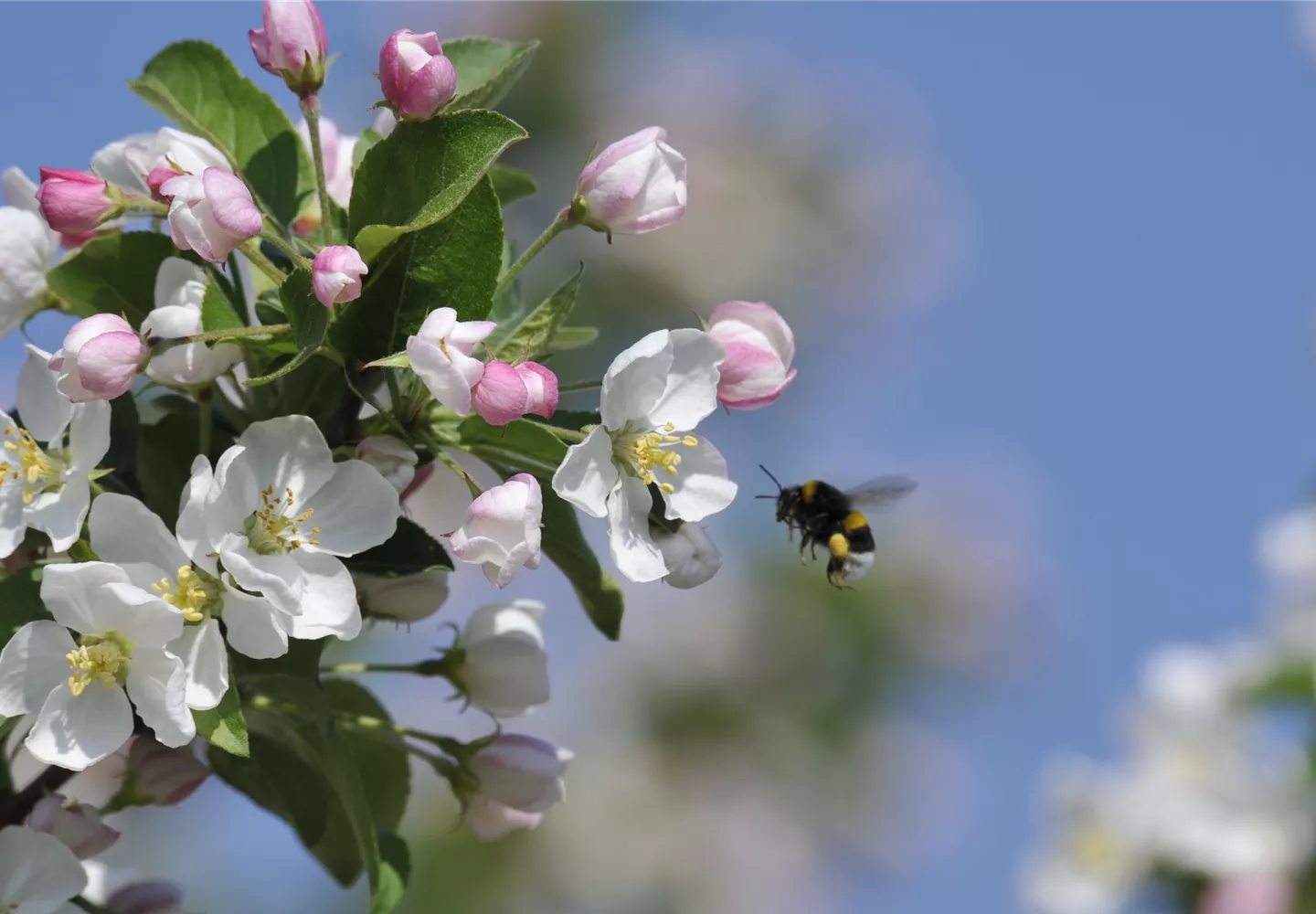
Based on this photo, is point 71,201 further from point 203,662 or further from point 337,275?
point 203,662

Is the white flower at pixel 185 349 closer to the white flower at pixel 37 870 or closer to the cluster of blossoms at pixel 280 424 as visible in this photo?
the cluster of blossoms at pixel 280 424

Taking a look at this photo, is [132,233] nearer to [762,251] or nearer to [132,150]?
[132,150]

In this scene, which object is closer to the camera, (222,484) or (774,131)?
(222,484)

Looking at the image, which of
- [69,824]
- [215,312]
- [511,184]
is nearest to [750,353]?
[511,184]

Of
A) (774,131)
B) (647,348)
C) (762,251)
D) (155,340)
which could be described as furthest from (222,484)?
(774,131)

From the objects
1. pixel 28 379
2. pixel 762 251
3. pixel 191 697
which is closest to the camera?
pixel 191 697

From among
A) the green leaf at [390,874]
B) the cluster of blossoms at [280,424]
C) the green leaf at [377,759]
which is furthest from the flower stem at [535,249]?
the green leaf at [390,874]

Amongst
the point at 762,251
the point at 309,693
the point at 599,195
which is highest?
the point at 762,251
